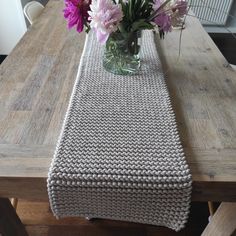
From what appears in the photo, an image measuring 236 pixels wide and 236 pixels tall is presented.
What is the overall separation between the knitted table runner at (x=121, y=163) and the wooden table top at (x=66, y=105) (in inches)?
1.6

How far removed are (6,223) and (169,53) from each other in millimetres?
908

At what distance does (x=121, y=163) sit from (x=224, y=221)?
410mm

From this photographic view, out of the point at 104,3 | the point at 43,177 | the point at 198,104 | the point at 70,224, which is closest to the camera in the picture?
the point at 43,177

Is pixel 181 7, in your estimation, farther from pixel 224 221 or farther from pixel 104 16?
pixel 224 221

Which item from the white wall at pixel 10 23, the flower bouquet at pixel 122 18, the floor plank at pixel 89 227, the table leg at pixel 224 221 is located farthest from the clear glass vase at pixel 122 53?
the white wall at pixel 10 23

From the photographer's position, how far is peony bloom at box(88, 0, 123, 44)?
71 cm

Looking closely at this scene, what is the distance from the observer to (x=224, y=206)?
30.2 inches

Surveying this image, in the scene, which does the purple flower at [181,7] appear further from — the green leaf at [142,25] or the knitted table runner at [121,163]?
the knitted table runner at [121,163]

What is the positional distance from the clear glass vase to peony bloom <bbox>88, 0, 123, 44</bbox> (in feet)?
0.28

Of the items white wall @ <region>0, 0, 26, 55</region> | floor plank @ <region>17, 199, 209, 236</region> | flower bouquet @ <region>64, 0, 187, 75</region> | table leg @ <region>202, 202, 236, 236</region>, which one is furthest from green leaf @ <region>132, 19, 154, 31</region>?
white wall @ <region>0, 0, 26, 55</region>

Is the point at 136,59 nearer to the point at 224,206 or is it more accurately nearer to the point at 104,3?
the point at 104,3

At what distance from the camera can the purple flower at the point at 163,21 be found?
2.60 feet

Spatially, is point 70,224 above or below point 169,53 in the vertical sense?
below

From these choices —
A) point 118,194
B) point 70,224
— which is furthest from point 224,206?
point 70,224
